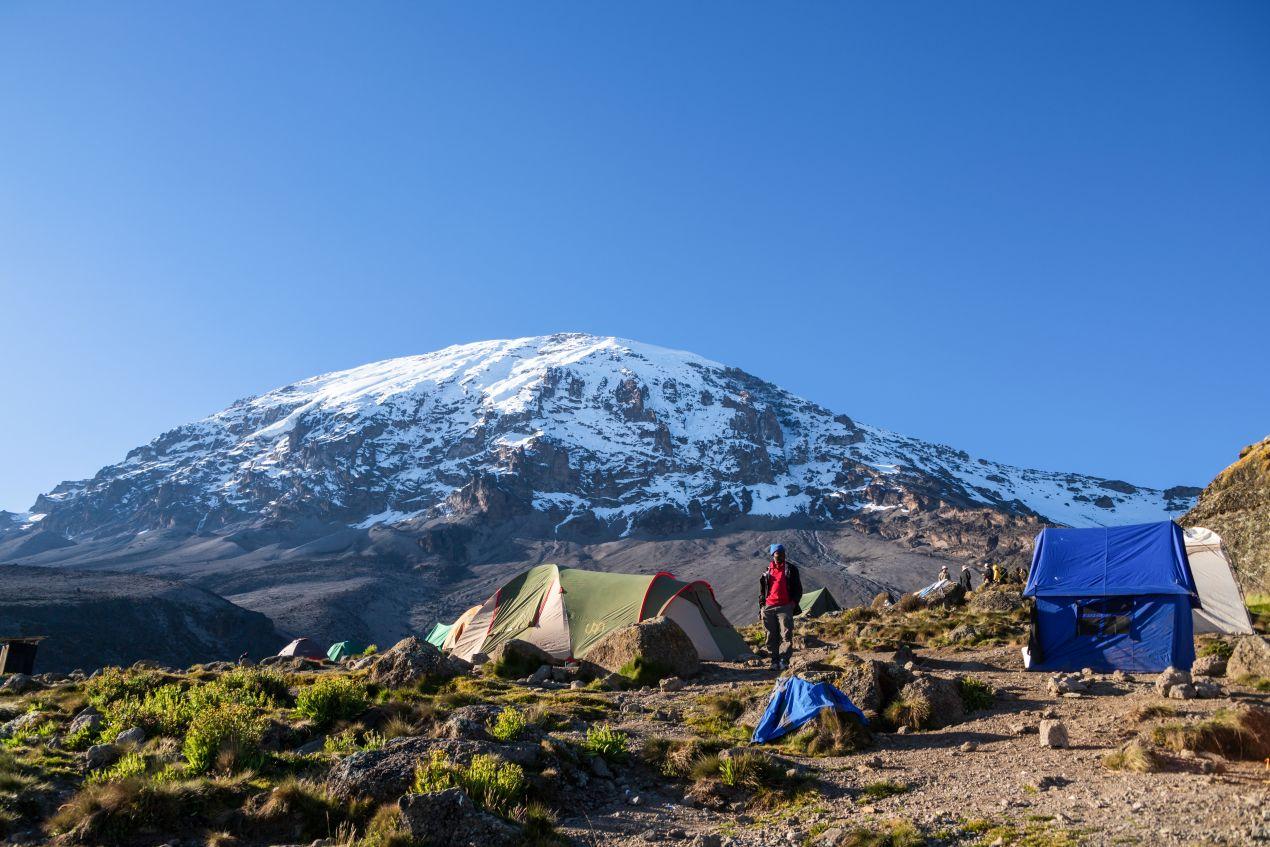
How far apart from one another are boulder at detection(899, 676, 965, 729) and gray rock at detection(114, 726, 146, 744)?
9.56m

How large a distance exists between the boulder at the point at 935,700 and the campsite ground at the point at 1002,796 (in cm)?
19

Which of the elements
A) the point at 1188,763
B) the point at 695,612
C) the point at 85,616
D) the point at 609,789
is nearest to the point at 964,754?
the point at 1188,763

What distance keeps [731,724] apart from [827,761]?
7.21 ft

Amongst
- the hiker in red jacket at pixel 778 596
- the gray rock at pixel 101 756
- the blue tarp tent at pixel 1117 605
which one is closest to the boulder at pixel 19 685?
the gray rock at pixel 101 756

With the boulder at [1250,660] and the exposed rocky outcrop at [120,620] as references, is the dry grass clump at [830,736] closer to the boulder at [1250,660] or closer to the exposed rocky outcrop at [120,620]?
the boulder at [1250,660]

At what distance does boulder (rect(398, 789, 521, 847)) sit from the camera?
640 centimetres

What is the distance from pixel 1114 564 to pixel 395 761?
12856mm

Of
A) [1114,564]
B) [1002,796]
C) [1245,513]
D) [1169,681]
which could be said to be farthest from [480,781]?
[1245,513]

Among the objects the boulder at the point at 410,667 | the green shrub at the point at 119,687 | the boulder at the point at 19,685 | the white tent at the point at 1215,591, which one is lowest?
the boulder at the point at 19,685

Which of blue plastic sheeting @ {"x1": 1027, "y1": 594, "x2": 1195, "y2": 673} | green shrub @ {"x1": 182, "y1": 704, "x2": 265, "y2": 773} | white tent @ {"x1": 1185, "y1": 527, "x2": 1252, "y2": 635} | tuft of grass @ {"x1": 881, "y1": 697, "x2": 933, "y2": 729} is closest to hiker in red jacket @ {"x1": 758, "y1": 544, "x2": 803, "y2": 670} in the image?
blue plastic sheeting @ {"x1": 1027, "y1": 594, "x2": 1195, "y2": 673}

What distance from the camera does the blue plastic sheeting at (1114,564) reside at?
14.0 metres

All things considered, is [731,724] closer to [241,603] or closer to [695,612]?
[695,612]

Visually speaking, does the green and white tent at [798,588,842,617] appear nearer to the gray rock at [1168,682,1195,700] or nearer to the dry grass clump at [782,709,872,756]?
the gray rock at [1168,682,1195,700]

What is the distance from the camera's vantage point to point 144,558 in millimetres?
170750
